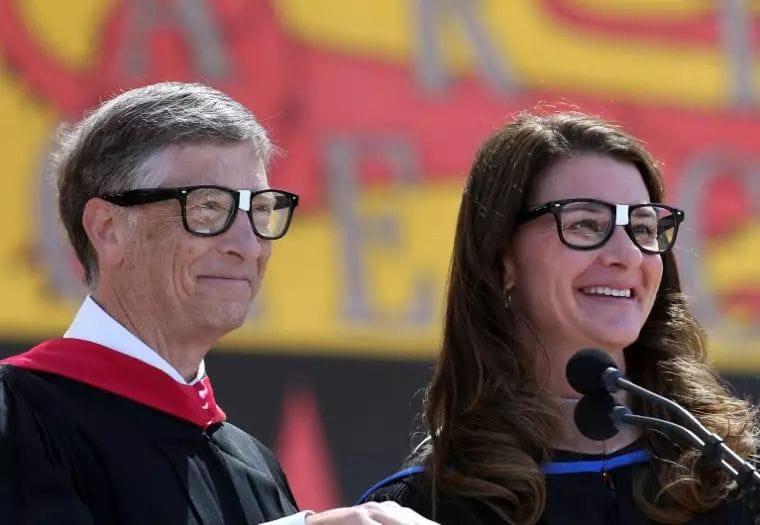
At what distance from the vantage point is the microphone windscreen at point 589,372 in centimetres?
266

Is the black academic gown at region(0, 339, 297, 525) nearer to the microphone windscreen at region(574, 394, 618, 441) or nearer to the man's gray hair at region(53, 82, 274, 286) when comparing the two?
the man's gray hair at region(53, 82, 274, 286)

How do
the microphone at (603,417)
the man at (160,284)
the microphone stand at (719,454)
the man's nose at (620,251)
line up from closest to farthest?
the microphone stand at (719,454)
the microphone at (603,417)
the man at (160,284)
the man's nose at (620,251)

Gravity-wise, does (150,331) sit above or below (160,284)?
below

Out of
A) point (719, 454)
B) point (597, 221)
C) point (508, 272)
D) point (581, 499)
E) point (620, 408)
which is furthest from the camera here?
point (508, 272)

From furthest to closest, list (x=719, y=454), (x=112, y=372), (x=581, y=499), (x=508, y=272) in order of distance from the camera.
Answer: (x=508, y=272), (x=581, y=499), (x=112, y=372), (x=719, y=454)

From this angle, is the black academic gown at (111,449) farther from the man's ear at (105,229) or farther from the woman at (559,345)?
the woman at (559,345)

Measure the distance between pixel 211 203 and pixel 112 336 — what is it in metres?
0.35

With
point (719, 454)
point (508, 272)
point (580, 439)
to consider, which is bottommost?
point (580, 439)

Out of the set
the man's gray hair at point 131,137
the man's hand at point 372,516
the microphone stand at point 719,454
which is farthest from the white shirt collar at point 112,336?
the microphone stand at point 719,454

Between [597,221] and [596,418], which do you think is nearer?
[596,418]

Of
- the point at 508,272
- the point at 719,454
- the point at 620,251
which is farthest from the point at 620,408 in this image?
the point at 508,272

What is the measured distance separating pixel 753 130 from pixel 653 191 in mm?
3485

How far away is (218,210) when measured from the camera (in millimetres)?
Result: 3049

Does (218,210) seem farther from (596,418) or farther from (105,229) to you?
(596,418)
